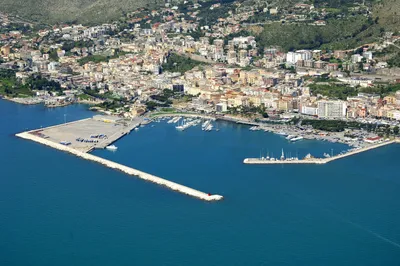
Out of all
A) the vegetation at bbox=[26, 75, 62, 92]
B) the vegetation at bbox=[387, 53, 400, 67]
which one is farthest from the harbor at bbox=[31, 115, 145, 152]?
the vegetation at bbox=[387, 53, 400, 67]

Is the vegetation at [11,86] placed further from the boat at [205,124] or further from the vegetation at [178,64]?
the boat at [205,124]

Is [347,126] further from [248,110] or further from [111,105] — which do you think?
[111,105]

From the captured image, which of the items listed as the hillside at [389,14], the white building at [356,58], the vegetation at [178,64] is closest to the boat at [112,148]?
the vegetation at [178,64]

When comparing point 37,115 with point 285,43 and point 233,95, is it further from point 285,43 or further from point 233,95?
point 285,43

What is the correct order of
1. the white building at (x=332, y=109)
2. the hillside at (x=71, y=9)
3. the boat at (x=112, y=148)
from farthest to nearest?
the hillside at (x=71, y=9) < the white building at (x=332, y=109) < the boat at (x=112, y=148)

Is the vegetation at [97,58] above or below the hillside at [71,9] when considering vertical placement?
below

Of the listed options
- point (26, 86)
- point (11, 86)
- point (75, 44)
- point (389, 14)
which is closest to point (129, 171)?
point (26, 86)

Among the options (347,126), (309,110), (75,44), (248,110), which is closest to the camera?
(347,126)
